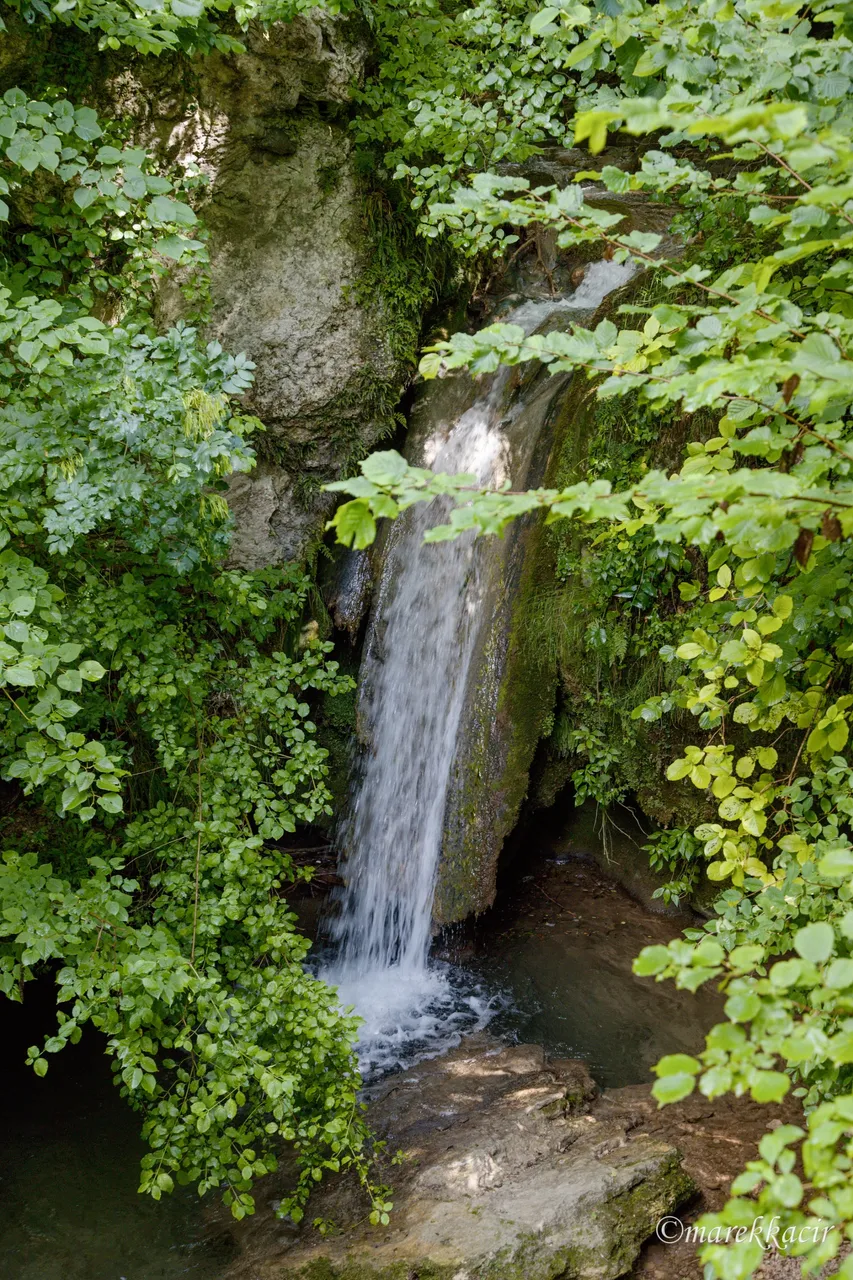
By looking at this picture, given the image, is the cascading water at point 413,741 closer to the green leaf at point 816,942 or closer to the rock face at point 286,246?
the rock face at point 286,246

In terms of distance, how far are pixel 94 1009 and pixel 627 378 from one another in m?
2.37

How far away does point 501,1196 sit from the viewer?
299 cm

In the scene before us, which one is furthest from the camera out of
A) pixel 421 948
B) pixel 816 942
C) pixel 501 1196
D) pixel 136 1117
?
pixel 421 948

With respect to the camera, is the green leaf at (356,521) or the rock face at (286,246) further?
the rock face at (286,246)

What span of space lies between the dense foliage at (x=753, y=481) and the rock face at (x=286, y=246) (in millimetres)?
3014

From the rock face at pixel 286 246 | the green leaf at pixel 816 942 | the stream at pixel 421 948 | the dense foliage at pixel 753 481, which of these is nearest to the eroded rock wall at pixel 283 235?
the rock face at pixel 286 246

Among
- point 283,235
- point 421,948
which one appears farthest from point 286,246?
point 421,948

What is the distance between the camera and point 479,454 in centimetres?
552

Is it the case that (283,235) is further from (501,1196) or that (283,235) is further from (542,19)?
(501,1196)

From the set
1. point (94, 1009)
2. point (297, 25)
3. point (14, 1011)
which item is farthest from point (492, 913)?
point (297, 25)

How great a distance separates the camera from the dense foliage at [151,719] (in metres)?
2.57

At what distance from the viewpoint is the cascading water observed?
4996 millimetres

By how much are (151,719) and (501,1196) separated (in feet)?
7.17

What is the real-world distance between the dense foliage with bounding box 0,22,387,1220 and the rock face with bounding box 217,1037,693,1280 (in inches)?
7.3
